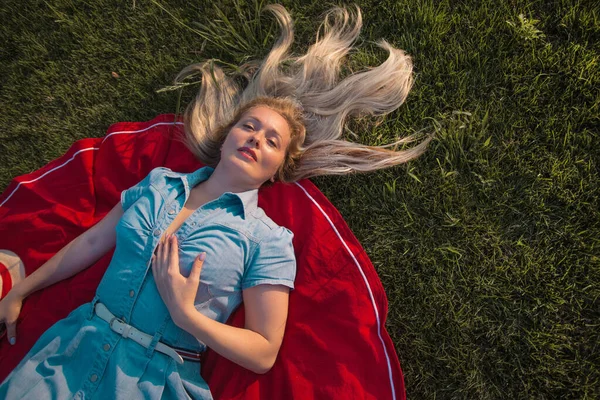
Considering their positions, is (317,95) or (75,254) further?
(317,95)

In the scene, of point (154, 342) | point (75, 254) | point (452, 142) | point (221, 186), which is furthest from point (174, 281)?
point (452, 142)

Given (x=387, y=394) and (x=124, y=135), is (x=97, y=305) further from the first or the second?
(x=387, y=394)

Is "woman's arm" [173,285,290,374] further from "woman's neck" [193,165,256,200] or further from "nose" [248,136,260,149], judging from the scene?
"nose" [248,136,260,149]

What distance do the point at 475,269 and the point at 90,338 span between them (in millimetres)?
2219

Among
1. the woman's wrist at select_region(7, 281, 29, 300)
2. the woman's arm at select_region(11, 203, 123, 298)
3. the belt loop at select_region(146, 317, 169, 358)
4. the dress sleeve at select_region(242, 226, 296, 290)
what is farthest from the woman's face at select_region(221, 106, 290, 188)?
the woman's wrist at select_region(7, 281, 29, 300)

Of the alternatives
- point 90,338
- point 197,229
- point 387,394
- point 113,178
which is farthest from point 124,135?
point 387,394

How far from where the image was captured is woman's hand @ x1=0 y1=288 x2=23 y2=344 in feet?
8.41

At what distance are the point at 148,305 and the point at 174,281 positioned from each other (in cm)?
23

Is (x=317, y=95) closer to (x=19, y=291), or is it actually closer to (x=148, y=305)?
(x=148, y=305)

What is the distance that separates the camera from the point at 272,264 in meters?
2.36

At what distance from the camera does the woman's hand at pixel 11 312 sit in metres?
2.56

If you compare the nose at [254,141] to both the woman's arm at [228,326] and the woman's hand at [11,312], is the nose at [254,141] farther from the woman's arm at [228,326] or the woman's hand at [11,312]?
the woman's hand at [11,312]

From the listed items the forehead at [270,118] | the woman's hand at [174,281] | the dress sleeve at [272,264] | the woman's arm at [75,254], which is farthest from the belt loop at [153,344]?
the forehead at [270,118]

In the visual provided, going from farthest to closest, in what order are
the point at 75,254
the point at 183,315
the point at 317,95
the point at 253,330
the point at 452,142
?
the point at 317,95 → the point at 452,142 → the point at 75,254 → the point at 253,330 → the point at 183,315
